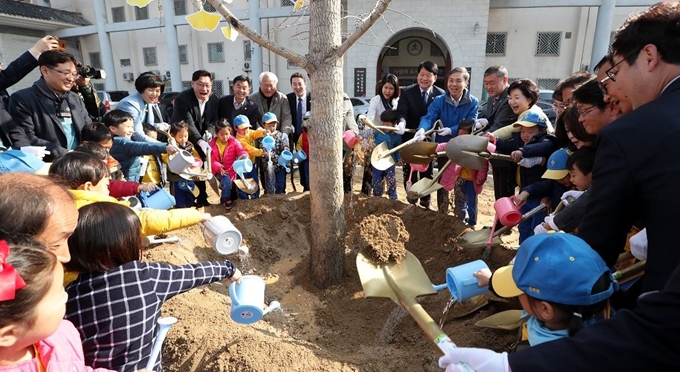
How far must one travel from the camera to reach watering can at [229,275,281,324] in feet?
5.47

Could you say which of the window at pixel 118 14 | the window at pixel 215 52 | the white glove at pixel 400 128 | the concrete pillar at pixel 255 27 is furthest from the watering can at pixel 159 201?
the window at pixel 118 14

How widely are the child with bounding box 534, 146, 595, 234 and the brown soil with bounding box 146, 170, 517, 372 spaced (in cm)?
50

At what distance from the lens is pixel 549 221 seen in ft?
6.97

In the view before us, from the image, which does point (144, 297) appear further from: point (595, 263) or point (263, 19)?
point (263, 19)

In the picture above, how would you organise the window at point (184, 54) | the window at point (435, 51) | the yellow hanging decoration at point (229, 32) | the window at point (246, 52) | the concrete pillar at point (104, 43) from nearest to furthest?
the yellow hanging decoration at point (229, 32) < the window at point (246, 52) < the window at point (435, 51) < the concrete pillar at point (104, 43) < the window at point (184, 54)

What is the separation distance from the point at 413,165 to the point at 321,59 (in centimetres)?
152

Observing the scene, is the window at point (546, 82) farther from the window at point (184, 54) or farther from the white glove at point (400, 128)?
the window at point (184, 54)

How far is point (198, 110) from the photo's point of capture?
168 inches

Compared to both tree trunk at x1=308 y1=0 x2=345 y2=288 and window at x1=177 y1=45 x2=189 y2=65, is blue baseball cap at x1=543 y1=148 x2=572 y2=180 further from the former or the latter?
window at x1=177 y1=45 x2=189 y2=65

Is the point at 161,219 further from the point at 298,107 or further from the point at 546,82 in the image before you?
the point at 546,82

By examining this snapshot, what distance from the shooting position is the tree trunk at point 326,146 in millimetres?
2549

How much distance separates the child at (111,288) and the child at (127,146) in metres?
2.07

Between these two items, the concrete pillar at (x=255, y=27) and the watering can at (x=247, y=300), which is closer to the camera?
the watering can at (x=247, y=300)

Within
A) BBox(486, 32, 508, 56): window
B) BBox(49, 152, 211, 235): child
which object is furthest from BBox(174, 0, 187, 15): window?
BBox(49, 152, 211, 235): child
